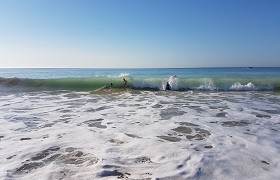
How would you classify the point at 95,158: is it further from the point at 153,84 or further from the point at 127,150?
the point at 153,84

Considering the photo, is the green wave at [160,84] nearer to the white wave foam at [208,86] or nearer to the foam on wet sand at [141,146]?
the white wave foam at [208,86]

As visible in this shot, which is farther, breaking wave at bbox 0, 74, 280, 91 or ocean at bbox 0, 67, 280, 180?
breaking wave at bbox 0, 74, 280, 91

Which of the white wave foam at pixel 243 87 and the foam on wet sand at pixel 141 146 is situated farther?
the white wave foam at pixel 243 87

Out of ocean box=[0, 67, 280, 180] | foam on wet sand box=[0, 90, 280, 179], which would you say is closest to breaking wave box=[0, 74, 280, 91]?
ocean box=[0, 67, 280, 180]

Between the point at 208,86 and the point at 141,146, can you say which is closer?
the point at 141,146

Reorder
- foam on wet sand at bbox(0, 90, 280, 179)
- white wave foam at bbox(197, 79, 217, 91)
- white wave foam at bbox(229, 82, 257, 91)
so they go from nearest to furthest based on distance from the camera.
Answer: foam on wet sand at bbox(0, 90, 280, 179)
white wave foam at bbox(229, 82, 257, 91)
white wave foam at bbox(197, 79, 217, 91)

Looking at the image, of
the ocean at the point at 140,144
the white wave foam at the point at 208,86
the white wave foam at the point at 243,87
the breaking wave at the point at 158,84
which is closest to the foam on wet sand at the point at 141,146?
the ocean at the point at 140,144

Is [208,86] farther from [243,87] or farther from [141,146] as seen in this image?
[141,146]

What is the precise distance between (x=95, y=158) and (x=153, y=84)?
18.0 m

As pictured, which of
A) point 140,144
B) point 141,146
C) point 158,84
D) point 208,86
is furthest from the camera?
point 158,84

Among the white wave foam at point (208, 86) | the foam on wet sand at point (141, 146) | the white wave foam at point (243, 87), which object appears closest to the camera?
the foam on wet sand at point (141, 146)

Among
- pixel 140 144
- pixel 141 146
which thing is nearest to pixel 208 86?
pixel 140 144

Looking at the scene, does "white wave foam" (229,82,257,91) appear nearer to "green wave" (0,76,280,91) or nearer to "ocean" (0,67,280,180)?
"green wave" (0,76,280,91)

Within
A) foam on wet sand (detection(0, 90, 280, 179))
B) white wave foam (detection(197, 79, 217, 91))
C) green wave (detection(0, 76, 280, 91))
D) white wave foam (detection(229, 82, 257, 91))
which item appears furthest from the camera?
white wave foam (detection(197, 79, 217, 91))
